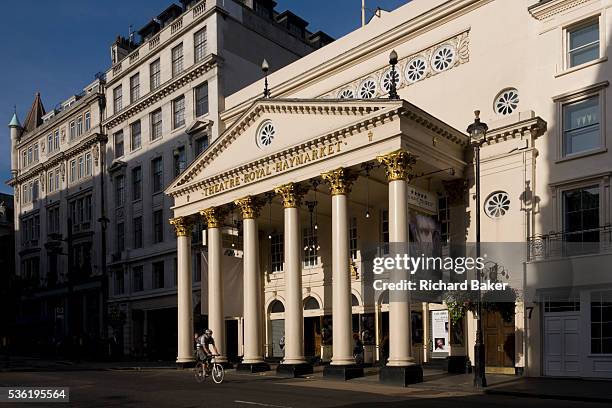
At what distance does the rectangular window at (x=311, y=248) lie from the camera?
112 feet

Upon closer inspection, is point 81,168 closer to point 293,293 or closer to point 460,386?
point 293,293

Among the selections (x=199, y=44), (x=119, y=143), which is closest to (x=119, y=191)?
(x=119, y=143)

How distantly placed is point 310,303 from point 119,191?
2254 centimetres

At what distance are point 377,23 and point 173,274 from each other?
21.4 meters

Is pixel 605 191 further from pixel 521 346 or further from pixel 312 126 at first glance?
pixel 312 126

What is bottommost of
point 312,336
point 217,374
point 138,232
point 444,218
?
point 312,336

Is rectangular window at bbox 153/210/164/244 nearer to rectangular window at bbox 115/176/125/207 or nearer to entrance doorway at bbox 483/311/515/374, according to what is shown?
rectangular window at bbox 115/176/125/207

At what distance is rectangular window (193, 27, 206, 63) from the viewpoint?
42.8 metres

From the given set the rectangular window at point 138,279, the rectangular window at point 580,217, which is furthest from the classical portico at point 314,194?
the rectangular window at point 138,279

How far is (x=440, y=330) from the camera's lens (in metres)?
28.1

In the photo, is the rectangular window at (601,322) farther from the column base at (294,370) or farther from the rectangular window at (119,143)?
the rectangular window at (119,143)

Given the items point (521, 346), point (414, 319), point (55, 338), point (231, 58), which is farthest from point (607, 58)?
point (55, 338)

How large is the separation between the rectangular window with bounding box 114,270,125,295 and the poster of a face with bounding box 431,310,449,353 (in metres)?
28.1

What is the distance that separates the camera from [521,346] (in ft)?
80.8
